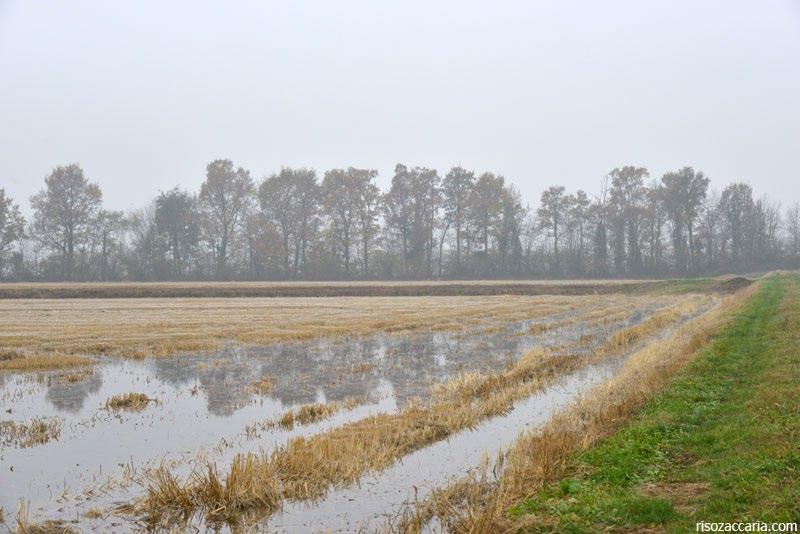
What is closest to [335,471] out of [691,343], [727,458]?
[727,458]

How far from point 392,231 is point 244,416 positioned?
3195 inches

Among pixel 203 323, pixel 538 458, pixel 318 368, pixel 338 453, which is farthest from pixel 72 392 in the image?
pixel 203 323

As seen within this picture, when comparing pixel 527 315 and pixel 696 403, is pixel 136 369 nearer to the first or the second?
pixel 696 403

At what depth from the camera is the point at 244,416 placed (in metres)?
13.6

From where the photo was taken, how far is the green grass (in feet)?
23.0

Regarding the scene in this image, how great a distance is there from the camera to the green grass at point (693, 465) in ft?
23.0

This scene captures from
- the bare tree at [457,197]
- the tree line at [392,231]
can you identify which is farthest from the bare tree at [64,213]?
the bare tree at [457,197]

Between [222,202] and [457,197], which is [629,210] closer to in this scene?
[457,197]

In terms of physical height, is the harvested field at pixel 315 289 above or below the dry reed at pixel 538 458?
above

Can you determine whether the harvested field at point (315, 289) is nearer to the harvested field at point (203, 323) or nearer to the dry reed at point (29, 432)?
the harvested field at point (203, 323)

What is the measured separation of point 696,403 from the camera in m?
12.1

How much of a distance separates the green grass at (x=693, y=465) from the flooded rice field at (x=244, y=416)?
2.22m

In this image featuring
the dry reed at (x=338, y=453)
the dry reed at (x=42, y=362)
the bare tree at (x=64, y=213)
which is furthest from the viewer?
the bare tree at (x=64, y=213)

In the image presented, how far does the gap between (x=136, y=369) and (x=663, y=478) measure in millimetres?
16275
